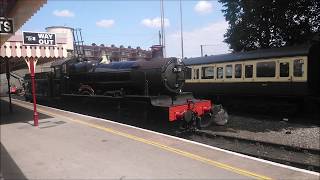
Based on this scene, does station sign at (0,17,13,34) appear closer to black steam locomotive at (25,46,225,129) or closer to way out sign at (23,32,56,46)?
black steam locomotive at (25,46,225,129)

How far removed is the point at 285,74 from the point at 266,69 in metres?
1.07

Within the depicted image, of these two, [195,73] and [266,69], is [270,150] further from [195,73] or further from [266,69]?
[195,73]

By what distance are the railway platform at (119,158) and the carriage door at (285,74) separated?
289 inches

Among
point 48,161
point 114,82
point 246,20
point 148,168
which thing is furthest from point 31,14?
point 246,20

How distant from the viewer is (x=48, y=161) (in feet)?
29.8

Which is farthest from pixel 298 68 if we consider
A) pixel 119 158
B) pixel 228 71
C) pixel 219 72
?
pixel 119 158

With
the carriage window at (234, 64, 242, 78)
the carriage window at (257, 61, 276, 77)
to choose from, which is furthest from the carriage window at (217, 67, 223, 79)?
the carriage window at (257, 61, 276, 77)

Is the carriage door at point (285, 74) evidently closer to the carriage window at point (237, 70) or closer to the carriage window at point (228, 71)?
the carriage window at point (237, 70)

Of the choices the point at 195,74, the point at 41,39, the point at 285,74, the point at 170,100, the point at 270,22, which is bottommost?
the point at 170,100

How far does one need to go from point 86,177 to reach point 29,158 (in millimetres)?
2201

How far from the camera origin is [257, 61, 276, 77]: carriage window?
17219mm

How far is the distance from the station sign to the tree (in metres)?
16.0

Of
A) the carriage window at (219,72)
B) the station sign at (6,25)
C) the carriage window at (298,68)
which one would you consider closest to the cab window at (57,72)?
the carriage window at (219,72)

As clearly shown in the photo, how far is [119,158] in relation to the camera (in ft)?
30.1
